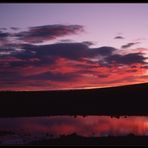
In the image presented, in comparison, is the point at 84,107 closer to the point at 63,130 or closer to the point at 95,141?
the point at 63,130

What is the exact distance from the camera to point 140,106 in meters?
42.2

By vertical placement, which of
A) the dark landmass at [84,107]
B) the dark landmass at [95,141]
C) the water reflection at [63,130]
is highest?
the dark landmass at [84,107]

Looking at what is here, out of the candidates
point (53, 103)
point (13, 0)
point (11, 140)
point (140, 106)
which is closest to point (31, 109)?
point (53, 103)

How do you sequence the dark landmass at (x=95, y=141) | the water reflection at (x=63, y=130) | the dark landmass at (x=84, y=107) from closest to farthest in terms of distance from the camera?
the dark landmass at (x=95, y=141) < the water reflection at (x=63, y=130) < the dark landmass at (x=84, y=107)

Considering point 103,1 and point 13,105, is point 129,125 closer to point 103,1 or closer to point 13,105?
point 103,1

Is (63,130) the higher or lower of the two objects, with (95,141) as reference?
higher

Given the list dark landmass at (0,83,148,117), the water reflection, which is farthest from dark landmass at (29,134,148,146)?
dark landmass at (0,83,148,117)

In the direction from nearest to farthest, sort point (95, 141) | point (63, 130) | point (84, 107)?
1. point (95, 141)
2. point (63, 130)
3. point (84, 107)

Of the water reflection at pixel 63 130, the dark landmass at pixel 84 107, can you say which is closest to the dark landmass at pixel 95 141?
the water reflection at pixel 63 130

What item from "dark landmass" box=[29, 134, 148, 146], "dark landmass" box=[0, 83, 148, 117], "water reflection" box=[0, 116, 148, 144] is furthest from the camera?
"dark landmass" box=[0, 83, 148, 117]

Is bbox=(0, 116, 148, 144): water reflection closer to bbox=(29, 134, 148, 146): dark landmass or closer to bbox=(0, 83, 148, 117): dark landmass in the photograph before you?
bbox=(29, 134, 148, 146): dark landmass

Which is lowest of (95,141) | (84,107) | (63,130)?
(95,141)

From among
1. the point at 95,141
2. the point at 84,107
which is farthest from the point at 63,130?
the point at 84,107

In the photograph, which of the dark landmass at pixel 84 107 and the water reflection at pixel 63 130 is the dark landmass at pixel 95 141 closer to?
the water reflection at pixel 63 130
